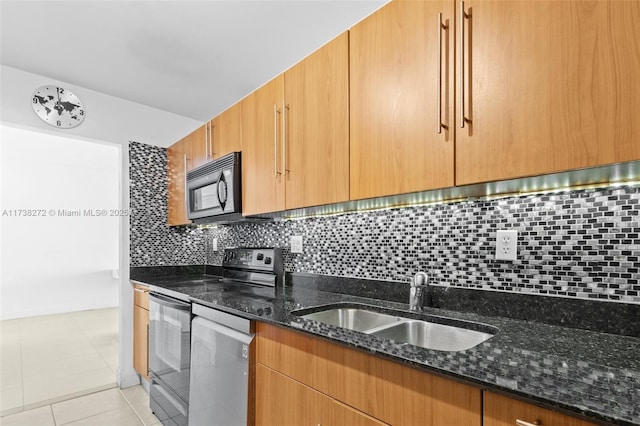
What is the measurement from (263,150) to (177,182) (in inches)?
57.9

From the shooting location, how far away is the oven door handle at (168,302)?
1954 millimetres

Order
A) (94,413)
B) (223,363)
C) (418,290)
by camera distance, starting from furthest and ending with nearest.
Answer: (94,413) < (223,363) < (418,290)

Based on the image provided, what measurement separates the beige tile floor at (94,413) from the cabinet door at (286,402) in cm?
138

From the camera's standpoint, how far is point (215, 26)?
77.4 inches

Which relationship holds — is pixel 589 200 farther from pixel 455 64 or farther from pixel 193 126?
pixel 193 126

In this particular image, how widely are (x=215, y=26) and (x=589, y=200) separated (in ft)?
6.67

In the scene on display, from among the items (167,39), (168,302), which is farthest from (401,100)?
(168,302)

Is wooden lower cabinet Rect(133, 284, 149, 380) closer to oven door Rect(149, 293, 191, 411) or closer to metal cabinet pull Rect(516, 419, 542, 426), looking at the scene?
oven door Rect(149, 293, 191, 411)

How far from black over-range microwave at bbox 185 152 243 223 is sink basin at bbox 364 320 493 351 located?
1224 mm

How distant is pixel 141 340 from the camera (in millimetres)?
2785

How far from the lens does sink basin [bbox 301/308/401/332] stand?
1.56 meters

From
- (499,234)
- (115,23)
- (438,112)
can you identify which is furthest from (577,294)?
(115,23)

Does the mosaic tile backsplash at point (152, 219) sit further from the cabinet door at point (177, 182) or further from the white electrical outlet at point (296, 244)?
the white electrical outlet at point (296, 244)

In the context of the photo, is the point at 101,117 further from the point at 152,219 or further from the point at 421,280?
the point at 421,280
